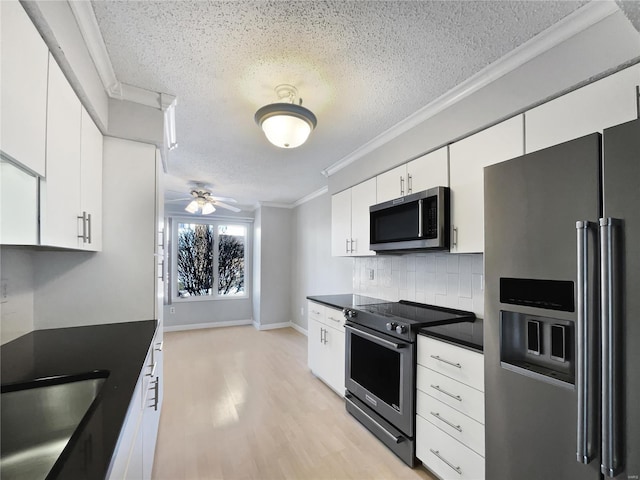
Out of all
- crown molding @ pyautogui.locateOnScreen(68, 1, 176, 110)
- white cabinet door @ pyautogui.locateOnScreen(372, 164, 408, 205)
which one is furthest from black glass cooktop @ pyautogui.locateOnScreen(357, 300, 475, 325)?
crown molding @ pyautogui.locateOnScreen(68, 1, 176, 110)

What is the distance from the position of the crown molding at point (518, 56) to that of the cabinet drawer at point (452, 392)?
1.78m

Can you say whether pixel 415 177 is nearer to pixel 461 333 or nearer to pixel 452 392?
pixel 461 333

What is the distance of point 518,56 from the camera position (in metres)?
1.53

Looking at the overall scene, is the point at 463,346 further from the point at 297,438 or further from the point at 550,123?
the point at 297,438

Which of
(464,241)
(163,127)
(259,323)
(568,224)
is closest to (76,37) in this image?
(163,127)

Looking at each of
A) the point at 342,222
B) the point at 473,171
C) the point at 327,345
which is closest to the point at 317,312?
the point at 327,345

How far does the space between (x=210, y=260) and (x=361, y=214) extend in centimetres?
399

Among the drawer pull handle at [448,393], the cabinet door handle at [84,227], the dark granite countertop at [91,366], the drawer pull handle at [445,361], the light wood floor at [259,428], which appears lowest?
the light wood floor at [259,428]

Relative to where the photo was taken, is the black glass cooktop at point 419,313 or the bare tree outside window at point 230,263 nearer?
the black glass cooktop at point 419,313

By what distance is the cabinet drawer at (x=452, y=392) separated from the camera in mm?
1522

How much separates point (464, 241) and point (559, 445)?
1.12 metres

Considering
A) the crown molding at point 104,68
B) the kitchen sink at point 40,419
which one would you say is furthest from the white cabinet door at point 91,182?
the kitchen sink at point 40,419

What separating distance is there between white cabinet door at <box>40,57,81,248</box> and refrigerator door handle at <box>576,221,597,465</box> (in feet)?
6.51

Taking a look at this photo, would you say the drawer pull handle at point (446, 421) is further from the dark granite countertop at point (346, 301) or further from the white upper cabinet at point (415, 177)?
the white upper cabinet at point (415, 177)
